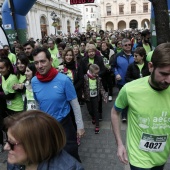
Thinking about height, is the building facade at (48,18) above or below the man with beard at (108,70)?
above

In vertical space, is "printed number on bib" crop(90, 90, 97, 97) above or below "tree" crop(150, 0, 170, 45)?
below

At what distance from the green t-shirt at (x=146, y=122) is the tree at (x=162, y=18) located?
8.56 ft

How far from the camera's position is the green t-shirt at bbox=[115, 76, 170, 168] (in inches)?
66.9

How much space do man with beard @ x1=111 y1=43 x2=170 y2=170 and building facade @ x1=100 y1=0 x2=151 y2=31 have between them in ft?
229

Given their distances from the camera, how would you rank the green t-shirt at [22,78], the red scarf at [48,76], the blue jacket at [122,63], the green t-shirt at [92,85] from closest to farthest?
the red scarf at [48,76]
the green t-shirt at [22,78]
the green t-shirt at [92,85]
the blue jacket at [122,63]

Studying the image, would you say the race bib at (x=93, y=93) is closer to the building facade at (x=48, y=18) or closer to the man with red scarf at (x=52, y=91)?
the man with red scarf at (x=52, y=91)

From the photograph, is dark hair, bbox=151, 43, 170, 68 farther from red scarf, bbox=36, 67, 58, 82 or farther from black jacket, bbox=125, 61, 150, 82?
black jacket, bbox=125, 61, 150, 82

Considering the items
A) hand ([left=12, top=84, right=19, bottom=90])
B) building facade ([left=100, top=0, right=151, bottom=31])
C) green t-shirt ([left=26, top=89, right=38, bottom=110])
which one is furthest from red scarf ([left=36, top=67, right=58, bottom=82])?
building facade ([left=100, top=0, right=151, bottom=31])

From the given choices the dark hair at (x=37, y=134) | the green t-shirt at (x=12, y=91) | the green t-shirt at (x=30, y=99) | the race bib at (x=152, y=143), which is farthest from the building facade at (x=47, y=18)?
the dark hair at (x=37, y=134)

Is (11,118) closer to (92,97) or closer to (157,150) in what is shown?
(157,150)

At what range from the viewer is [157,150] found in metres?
1.83

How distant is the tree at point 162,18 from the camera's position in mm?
3926

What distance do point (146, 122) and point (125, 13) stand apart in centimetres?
7220

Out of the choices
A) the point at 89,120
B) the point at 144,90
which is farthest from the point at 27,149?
the point at 89,120
